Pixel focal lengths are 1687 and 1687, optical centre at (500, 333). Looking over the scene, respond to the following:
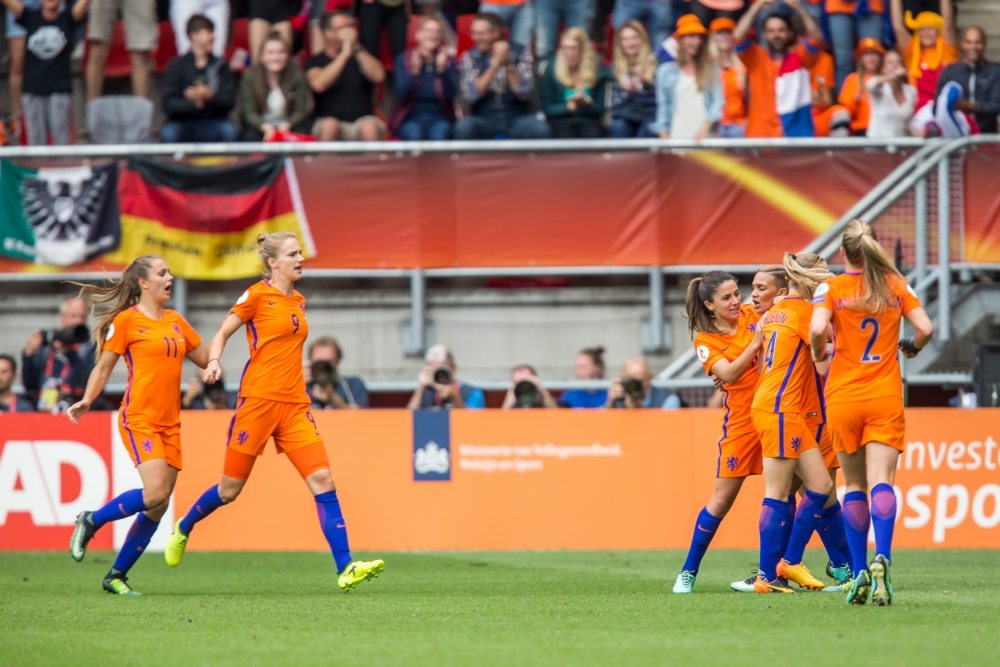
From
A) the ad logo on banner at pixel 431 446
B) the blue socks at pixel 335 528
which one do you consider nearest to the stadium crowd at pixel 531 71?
the ad logo on banner at pixel 431 446

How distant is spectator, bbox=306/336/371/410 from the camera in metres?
15.9

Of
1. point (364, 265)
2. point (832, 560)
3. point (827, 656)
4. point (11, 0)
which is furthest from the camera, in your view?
point (11, 0)

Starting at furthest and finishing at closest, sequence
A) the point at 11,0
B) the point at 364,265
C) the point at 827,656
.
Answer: the point at 11,0 < the point at 364,265 < the point at 827,656

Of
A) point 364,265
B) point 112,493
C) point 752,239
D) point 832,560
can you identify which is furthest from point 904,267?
point 112,493

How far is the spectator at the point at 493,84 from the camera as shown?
18250 millimetres

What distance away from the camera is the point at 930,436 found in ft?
49.8

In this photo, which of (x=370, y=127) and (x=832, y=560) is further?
(x=370, y=127)

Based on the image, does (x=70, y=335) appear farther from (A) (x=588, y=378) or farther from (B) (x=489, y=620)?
(B) (x=489, y=620)

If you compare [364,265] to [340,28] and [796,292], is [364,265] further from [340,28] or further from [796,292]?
[796,292]

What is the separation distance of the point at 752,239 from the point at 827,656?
1060 cm

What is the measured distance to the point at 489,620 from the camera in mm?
8859

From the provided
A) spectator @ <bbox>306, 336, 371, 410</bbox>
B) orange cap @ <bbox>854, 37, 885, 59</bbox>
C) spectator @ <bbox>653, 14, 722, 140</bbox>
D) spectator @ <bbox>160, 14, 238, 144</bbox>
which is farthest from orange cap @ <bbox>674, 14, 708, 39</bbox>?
spectator @ <bbox>306, 336, 371, 410</bbox>

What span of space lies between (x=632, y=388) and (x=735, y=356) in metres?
5.31

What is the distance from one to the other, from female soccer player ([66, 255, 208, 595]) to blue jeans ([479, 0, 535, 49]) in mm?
8579
